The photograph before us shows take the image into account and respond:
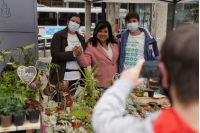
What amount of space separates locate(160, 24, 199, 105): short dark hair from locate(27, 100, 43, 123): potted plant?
140cm

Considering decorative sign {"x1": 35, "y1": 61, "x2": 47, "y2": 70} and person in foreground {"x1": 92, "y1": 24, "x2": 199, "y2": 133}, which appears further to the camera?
decorative sign {"x1": 35, "y1": 61, "x2": 47, "y2": 70}

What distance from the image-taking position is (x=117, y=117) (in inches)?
25.4

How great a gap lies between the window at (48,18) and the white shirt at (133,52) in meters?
10.6

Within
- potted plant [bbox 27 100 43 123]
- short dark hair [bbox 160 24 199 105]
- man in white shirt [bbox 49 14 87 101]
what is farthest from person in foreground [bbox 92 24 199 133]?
man in white shirt [bbox 49 14 87 101]

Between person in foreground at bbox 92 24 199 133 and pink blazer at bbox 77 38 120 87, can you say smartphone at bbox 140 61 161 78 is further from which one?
pink blazer at bbox 77 38 120 87

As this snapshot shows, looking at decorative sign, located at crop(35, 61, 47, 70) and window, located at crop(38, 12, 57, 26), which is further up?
window, located at crop(38, 12, 57, 26)

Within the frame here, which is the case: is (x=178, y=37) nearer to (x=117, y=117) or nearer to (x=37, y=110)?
(x=117, y=117)

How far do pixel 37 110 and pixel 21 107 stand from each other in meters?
0.13

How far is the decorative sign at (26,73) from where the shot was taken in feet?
6.74

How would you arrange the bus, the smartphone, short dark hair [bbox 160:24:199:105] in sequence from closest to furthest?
short dark hair [bbox 160:24:199:105] < the smartphone < the bus

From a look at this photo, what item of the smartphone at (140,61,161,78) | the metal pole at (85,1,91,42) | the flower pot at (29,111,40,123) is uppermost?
the metal pole at (85,1,91,42)

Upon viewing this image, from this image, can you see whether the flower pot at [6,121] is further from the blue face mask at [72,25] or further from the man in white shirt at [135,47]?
the man in white shirt at [135,47]

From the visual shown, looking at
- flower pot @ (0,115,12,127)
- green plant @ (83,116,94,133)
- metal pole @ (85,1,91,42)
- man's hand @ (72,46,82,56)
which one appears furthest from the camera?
metal pole @ (85,1,91,42)

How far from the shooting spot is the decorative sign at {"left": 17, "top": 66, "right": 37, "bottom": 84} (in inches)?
80.9
